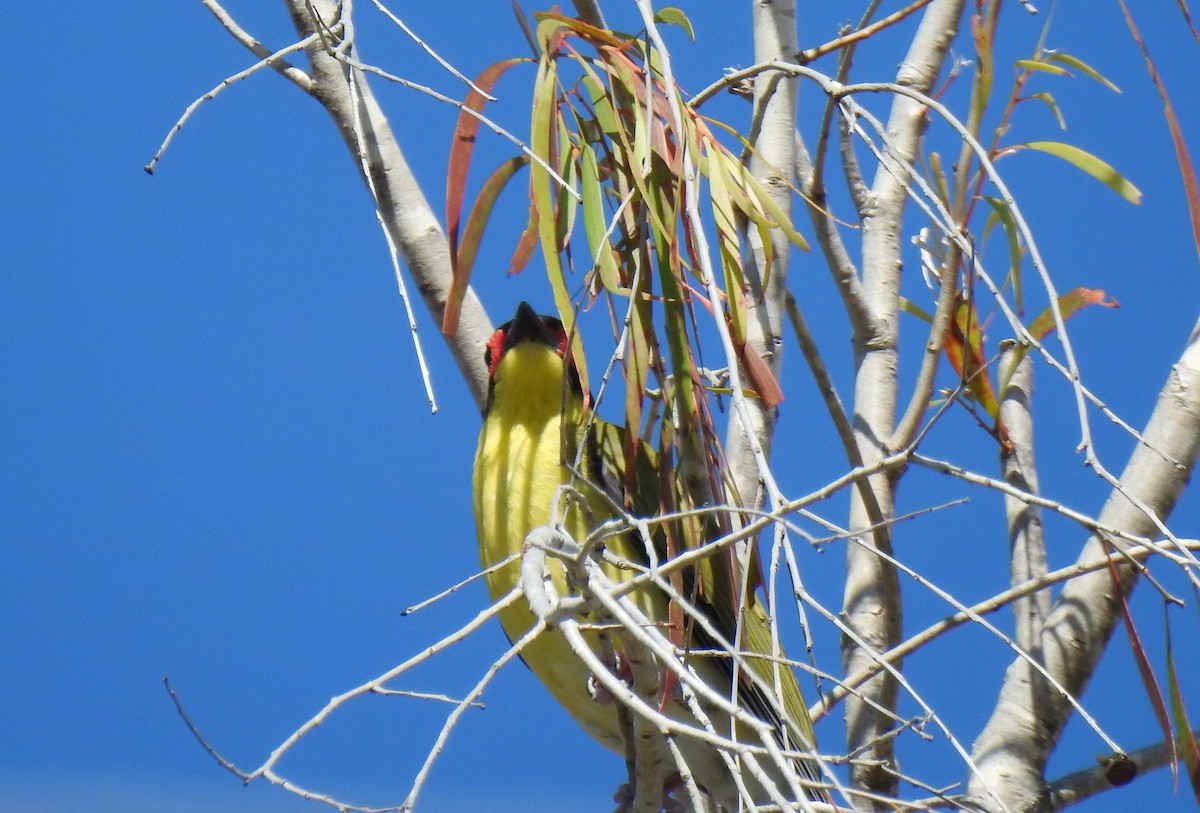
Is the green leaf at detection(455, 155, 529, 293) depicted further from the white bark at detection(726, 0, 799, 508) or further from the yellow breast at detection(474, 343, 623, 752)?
the yellow breast at detection(474, 343, 623, 752)

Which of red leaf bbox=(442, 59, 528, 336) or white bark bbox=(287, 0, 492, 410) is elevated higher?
white bark bbox=(287, 0, 492, 410)

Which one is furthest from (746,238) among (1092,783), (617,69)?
(1092,783)

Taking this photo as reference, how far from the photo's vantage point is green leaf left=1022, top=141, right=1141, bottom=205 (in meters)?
1.39

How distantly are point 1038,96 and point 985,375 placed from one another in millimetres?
407

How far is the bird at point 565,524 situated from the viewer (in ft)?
5.87

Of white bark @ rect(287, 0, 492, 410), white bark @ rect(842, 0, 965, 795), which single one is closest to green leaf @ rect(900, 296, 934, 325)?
white bark @ rect(842, 0, 965, 795)

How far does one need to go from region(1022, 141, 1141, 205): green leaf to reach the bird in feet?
2.16

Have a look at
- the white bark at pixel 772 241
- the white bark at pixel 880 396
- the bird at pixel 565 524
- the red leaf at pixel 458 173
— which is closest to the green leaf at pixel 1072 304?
the white bark at pixel 880 396

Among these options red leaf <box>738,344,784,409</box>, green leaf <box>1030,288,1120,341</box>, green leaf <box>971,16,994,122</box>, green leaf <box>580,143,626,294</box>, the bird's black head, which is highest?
the bird's black head

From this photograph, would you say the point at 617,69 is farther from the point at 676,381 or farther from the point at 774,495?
the point at 774,495

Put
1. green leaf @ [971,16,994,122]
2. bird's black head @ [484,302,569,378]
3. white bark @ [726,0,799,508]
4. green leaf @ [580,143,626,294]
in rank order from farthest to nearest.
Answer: bird's black head @ [484,302,569,378]
white bark @ [726,0,799,508]
green leaf @ [971,16,994,122]
green leaf @ [580,143,626,294]

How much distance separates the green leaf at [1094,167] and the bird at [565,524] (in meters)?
0.66

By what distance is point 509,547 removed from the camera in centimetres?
180

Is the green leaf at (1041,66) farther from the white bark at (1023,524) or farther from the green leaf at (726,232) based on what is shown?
the green leaf at (726,232)
